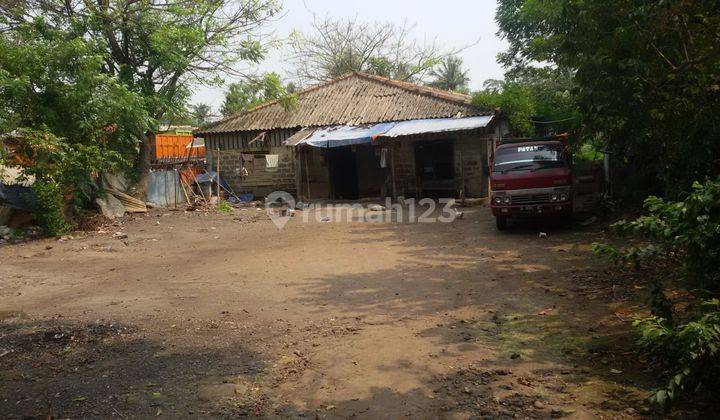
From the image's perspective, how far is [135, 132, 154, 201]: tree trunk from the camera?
1738cm

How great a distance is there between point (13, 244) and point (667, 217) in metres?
13.0

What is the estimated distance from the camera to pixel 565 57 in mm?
8469

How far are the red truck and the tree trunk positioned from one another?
12.0 m

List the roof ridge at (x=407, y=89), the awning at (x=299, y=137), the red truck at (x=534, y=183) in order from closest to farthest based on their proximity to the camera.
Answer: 1. the red truck at (x=534, y=183)
2. the awning at (x=299, y=137)
3. the roof ridge at (x=407, y=89)

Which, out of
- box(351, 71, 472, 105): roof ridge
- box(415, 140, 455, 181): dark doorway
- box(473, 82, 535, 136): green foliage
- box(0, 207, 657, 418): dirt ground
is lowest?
box(0, 207, 657, 418): dirt ground

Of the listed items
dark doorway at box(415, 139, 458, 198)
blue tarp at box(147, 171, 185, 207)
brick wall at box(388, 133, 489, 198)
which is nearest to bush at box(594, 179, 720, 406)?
brick wall at box(388, 133, 489, 198)

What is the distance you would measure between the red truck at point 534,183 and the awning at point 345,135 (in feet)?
22.6

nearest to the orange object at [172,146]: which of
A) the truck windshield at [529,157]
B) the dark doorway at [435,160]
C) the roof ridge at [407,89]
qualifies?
the roof ridge at [407,89]

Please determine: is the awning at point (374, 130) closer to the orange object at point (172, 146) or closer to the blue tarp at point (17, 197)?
the blue tarp at point (17, 197)

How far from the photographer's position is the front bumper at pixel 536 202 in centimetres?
1011

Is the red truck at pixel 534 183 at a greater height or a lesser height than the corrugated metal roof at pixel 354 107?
lesser

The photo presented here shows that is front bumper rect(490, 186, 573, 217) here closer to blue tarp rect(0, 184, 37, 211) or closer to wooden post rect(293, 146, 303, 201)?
wooden post rect(293, 146, 303, 201)

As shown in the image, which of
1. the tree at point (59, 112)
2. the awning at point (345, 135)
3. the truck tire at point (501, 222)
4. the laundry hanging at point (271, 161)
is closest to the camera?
the truck tire at point (501, 222)

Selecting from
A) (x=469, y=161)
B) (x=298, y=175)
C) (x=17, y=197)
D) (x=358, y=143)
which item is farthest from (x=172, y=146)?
(x=469, y=161)
